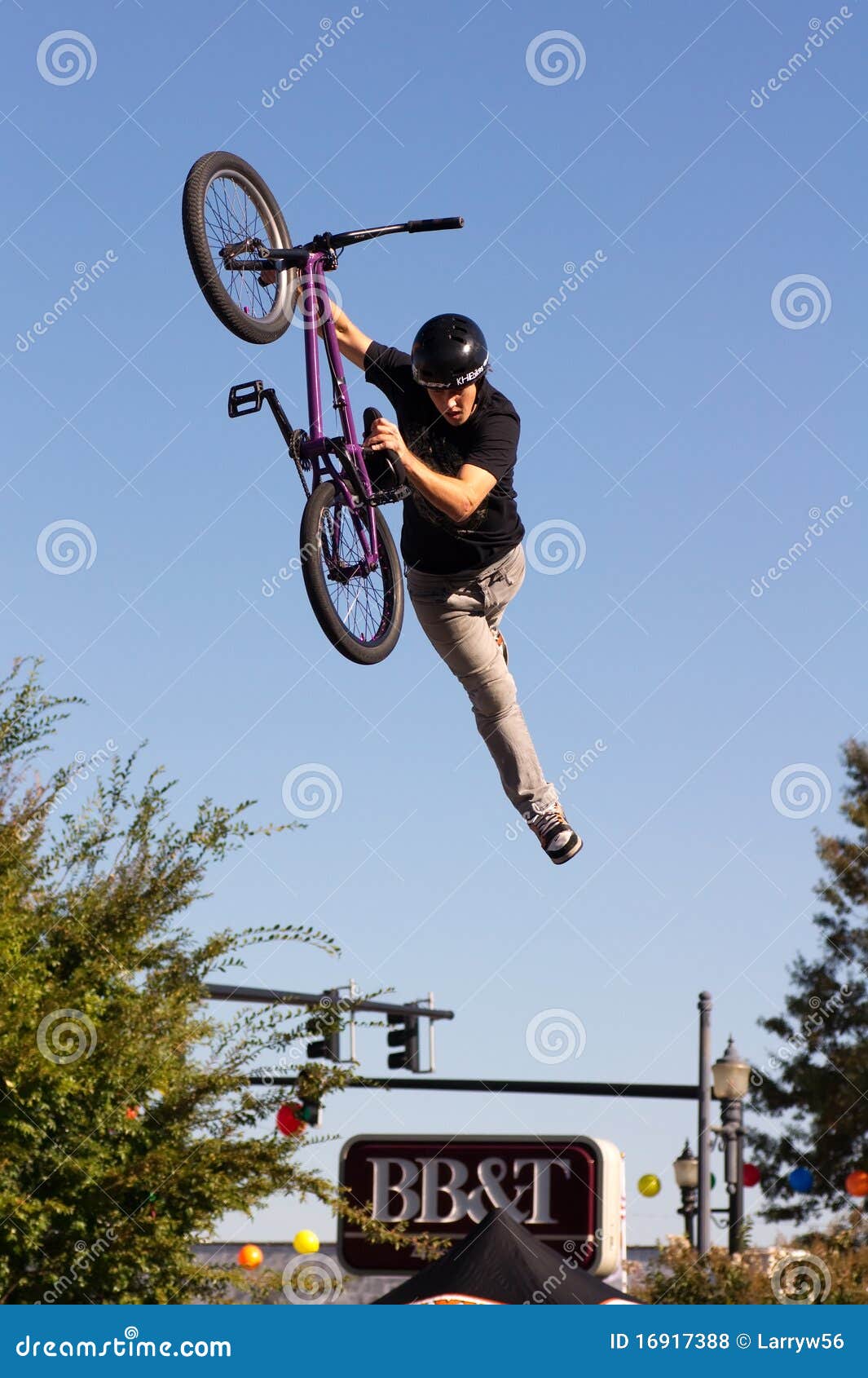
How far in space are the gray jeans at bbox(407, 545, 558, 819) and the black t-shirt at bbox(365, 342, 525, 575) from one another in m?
0.09

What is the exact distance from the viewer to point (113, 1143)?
1405cm

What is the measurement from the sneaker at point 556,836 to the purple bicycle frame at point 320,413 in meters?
1.58

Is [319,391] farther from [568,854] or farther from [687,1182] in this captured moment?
[687,1182]

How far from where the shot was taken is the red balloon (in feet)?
48.5

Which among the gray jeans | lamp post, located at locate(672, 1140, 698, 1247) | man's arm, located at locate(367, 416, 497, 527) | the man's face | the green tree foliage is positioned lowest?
the green tree foliage

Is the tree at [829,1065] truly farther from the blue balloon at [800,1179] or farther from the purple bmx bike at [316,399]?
the purple bmx bike at [316,399]

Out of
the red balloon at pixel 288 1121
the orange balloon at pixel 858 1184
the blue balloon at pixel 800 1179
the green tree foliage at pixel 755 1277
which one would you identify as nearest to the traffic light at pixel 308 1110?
the red balloon at pixel 288 1121

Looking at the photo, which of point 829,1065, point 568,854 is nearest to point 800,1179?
point 829,1065

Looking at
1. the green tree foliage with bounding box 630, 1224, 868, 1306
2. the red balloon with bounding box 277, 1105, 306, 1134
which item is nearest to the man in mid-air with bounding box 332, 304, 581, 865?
the red balloon with bounding box 277, 1105, 306, 1134

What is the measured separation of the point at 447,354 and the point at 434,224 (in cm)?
86

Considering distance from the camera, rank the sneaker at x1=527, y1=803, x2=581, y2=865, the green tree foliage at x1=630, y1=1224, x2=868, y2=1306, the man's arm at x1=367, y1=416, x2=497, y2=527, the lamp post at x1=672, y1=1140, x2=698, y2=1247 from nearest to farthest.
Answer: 1. the man's arm at x1=367, y1=416, x2=497, y2=527
2. the sneaker at x1=527, y1=803, x2=581, y2=865
3. the green tree foliage at x1=630, y1=1224, x2=868, y2=1306
4. the lamp post at x1=672, y1=1140, x2=698, y2=1247

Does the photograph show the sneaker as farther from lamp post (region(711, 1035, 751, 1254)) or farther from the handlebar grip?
lamp post (region(711, 1035, 751, 1254))

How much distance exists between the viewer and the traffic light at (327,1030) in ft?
50.0

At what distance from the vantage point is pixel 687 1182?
23.8 m
